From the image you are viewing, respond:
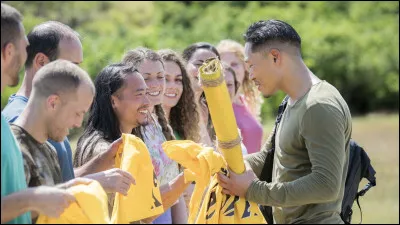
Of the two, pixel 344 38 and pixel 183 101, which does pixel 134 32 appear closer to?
pixel 344 38

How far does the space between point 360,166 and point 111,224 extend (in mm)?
2058

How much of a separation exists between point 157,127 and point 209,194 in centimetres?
128

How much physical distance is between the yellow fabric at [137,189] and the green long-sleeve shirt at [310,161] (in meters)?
0.49

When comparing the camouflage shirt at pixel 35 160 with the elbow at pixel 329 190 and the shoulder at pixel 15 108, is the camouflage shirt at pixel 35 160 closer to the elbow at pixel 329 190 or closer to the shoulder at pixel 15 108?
the shoulder at pixel 15 108

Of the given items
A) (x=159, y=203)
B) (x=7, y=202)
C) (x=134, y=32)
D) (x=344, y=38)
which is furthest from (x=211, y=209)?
(x=344, y=38)

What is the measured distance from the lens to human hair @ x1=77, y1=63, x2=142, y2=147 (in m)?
5.23

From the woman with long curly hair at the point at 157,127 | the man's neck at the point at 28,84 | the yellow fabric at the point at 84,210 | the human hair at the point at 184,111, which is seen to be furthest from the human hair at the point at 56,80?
the human hair at the point at 184,111

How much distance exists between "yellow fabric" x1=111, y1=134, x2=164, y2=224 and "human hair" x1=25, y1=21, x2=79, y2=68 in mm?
616

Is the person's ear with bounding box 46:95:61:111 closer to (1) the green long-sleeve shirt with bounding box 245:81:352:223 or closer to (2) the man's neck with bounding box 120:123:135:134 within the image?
(1) the green long-sleeve shirt with bounding box 245:81:352:223

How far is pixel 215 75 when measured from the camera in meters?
4.36

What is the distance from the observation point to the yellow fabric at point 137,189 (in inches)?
174

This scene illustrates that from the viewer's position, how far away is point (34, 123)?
3977 millimetres

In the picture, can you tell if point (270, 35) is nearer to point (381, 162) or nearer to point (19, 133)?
point (19, 133)

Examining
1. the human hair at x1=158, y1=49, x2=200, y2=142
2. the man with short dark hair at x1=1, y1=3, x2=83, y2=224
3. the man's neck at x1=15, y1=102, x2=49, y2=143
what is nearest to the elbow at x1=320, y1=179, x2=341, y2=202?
the man with short dark hair at x1=1, y1=3, x2=83, y2=224
